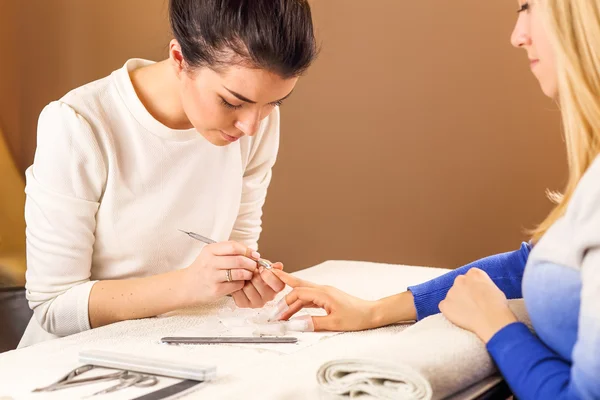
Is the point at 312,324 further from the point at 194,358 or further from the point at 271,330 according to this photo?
the point at 194,358

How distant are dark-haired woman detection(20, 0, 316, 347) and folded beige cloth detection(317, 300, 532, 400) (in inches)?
20.3

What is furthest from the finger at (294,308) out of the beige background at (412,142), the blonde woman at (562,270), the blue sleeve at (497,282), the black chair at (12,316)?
the beige background at (412,142)

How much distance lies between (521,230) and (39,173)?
2.30 metres

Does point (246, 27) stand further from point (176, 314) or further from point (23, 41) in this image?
point (23, 41)

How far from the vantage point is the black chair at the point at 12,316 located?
201 centimetres

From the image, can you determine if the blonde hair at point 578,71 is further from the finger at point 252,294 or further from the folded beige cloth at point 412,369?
the finger at point 252,294

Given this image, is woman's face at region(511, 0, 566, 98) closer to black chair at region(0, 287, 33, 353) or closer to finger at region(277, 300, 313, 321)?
finger at region(277, 300, 313, 321)

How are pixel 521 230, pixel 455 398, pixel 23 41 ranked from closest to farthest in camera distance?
pixel 455 398
pixel 23 41
pixel 521 230

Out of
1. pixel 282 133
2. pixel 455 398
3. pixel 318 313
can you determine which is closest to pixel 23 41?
pixel 282 133

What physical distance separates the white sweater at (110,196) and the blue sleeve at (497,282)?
592 millimetres

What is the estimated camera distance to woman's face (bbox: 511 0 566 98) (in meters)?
1.10

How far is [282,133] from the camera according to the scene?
3.02m

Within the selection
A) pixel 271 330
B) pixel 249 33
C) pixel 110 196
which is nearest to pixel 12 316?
pixel 110 196

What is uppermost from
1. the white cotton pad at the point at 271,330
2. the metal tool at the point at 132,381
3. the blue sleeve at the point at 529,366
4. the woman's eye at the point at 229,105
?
the woman's eye at the point at 229,105
